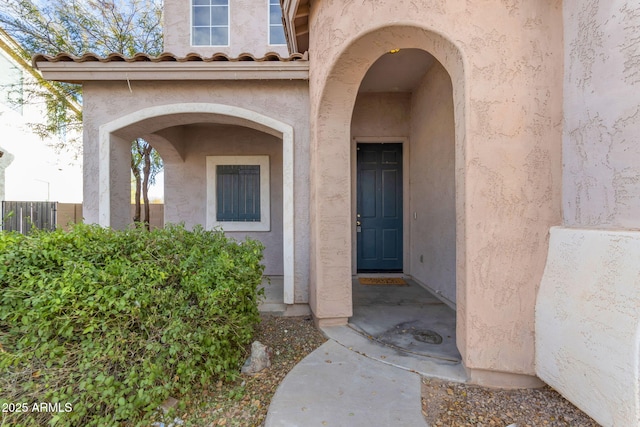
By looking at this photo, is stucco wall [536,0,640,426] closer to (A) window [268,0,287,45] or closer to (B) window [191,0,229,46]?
(A) window [268,0,287,45]

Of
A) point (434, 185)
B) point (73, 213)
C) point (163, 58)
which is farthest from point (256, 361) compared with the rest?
point (73, 213)

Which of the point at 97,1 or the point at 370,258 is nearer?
the point at 370,258

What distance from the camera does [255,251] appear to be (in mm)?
3293

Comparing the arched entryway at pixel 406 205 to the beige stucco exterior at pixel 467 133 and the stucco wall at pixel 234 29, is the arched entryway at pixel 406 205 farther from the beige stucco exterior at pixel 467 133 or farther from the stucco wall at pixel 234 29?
the stucco wall at pixel 234 29

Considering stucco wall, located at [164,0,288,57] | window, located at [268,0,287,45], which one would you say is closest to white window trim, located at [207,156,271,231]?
stucco wall, located at [164,0,288,57]

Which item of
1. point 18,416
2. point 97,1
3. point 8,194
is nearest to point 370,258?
point 18,416

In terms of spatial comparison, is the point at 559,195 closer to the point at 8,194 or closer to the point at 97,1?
the point at 97,1

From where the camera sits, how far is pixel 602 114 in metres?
2.06

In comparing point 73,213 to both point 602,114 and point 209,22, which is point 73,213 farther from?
point 602,114

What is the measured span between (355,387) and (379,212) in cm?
429

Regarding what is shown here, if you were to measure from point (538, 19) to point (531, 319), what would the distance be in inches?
103

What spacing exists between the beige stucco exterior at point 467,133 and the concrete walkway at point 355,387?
1.72 feet

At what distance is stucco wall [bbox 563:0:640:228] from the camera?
6.15ft

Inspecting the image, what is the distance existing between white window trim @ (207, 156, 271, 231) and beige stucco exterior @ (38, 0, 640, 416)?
6.38ft
